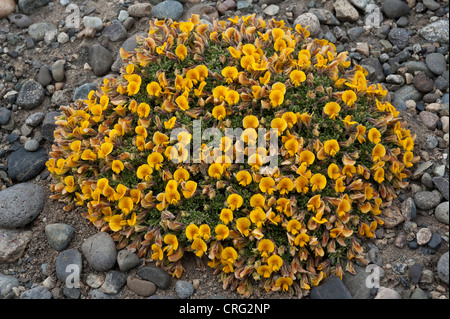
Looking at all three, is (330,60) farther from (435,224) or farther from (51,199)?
(51,199)

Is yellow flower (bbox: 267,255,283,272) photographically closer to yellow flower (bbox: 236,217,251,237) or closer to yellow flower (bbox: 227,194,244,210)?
yellow flower (bbox: 236,217,251,237)

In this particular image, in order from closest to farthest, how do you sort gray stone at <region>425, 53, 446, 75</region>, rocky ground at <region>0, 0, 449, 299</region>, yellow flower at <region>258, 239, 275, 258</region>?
yellow flower at <region>258, 239, 275, 258</region>, rocky ground at <region>0, 0, 449, 299</region>, gray stone at <region>425, 53, 446, 75</region>

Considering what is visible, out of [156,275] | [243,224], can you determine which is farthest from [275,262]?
[156,275]

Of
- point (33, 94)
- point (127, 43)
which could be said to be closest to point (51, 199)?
point (33, 94)

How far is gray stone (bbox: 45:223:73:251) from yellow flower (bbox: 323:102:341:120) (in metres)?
2.43

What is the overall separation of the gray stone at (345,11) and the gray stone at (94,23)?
2785mm

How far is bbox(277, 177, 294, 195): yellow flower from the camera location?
371cm

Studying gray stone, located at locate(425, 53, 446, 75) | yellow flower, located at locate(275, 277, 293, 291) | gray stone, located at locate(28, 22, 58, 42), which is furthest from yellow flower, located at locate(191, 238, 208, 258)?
gray stone, located at locate(28, 22, 58, 42)

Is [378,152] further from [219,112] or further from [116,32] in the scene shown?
[116,32]

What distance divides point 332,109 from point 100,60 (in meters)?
2.76

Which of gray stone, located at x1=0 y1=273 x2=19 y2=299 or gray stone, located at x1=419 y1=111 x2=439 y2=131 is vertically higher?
gray stone, located at x1=419 y1=111 x2=439 y2=131

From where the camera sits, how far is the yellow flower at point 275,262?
3.56 meters

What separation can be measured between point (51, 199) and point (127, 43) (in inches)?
78.8

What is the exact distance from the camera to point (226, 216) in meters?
3.68
